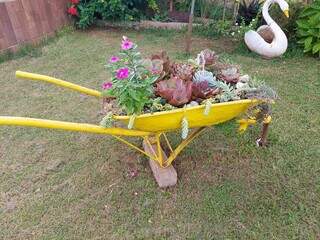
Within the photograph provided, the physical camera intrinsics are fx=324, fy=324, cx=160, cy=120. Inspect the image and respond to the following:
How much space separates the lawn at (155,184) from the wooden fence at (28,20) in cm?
130

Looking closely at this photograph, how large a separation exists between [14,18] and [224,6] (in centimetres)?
281

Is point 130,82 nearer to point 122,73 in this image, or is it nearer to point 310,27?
point 122,73

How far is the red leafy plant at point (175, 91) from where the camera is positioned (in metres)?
1.71

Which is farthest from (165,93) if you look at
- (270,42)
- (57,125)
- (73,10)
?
(73,10)

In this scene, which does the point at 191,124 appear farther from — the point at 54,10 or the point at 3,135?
the point at 54,10

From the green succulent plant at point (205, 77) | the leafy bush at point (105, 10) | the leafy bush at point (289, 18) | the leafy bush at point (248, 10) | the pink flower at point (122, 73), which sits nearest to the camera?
the pink flower at point (122, 73)

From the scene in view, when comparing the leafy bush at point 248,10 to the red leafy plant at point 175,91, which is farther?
the leafy bush at point 248,10

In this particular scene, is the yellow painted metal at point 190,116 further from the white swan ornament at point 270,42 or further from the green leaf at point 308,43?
the green leaf at point 308,43

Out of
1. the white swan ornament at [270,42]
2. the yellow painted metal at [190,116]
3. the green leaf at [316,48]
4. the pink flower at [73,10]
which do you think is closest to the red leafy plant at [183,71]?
the yellow painted metal at [190,116]

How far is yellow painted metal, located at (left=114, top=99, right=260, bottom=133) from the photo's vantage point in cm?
165

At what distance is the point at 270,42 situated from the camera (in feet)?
12.9

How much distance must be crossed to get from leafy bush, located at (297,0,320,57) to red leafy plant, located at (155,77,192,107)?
268 centimetres

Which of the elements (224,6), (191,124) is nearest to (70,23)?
(224,6)

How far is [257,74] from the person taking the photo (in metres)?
3.54
